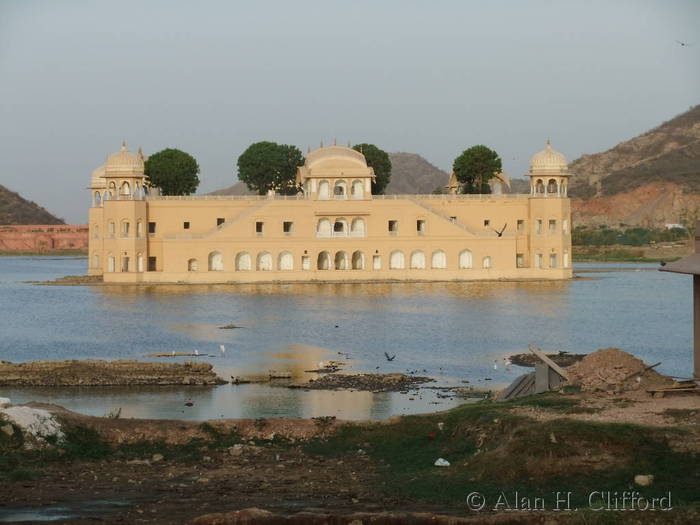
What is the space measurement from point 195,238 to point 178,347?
24181 mm

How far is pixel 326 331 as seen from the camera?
116ft

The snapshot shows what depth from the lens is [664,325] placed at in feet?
125

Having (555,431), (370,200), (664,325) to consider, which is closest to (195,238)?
(370,200)

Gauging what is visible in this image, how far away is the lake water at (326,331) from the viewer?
73.3 feet

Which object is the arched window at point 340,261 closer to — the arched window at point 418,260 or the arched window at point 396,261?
the arched window at point 396,261

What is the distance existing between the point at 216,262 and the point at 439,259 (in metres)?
9.93

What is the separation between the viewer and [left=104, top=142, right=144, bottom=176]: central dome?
56906mm

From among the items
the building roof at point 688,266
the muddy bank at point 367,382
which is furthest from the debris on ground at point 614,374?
the muddy bank at point 367,382

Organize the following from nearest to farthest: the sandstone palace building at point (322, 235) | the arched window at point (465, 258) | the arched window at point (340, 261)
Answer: the sandstone palace building at point (322, 235) → the arched window at point (465, 258) → the arched window at point (340, 261)

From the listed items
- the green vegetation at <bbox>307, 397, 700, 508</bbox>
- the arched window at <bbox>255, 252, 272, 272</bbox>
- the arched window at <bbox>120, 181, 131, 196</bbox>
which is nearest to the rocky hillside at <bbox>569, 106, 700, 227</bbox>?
the arched window at <bbox>255, 252, 272, 272</bbox>

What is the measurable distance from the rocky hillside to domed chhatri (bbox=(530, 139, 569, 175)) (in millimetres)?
44210

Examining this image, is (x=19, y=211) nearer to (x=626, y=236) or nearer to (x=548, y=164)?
(x=626, y=236)

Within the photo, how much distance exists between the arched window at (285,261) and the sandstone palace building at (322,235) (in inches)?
2.1

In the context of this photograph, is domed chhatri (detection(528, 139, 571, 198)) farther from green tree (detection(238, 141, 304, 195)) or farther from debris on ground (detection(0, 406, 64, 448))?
debris on ground (detection(0, 406, 64, 448))
